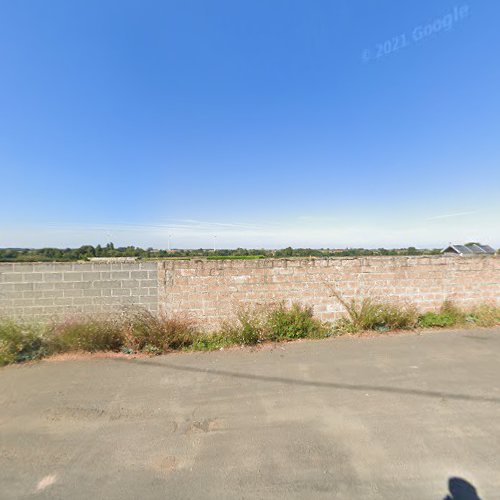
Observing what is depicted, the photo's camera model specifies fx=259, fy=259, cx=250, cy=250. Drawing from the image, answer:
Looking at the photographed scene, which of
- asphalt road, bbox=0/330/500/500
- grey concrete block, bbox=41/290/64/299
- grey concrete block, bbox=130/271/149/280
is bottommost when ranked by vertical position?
asphalt road, bbox=0/330/500/500

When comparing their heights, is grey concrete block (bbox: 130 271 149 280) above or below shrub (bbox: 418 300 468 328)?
above

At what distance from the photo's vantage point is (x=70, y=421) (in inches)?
111

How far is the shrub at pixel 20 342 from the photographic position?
4.21 m

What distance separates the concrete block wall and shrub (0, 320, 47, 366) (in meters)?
0.33

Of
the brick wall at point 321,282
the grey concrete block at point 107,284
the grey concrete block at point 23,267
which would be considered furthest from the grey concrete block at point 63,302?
the brick wall at point 321,282

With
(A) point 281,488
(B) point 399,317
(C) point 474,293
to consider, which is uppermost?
(C) point 474,293

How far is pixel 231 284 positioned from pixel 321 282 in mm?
1942

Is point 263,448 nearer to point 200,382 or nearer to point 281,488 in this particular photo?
→ point 281,488

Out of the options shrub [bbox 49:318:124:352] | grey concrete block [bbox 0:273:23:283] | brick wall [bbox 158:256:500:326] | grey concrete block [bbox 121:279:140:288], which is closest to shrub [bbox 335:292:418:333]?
brick wall [bbox 158:256:500:326]

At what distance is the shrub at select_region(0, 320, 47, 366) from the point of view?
4.21 meters

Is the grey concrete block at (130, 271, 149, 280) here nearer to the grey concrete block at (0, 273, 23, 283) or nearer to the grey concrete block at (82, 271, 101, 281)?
the grey concrete block at (82, 271, 101, 281)

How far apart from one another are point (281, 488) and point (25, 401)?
3.25 meters

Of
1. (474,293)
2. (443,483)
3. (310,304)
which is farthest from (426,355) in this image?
(474,293)

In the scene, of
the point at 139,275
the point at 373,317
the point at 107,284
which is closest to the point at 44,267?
the point at 107,284
